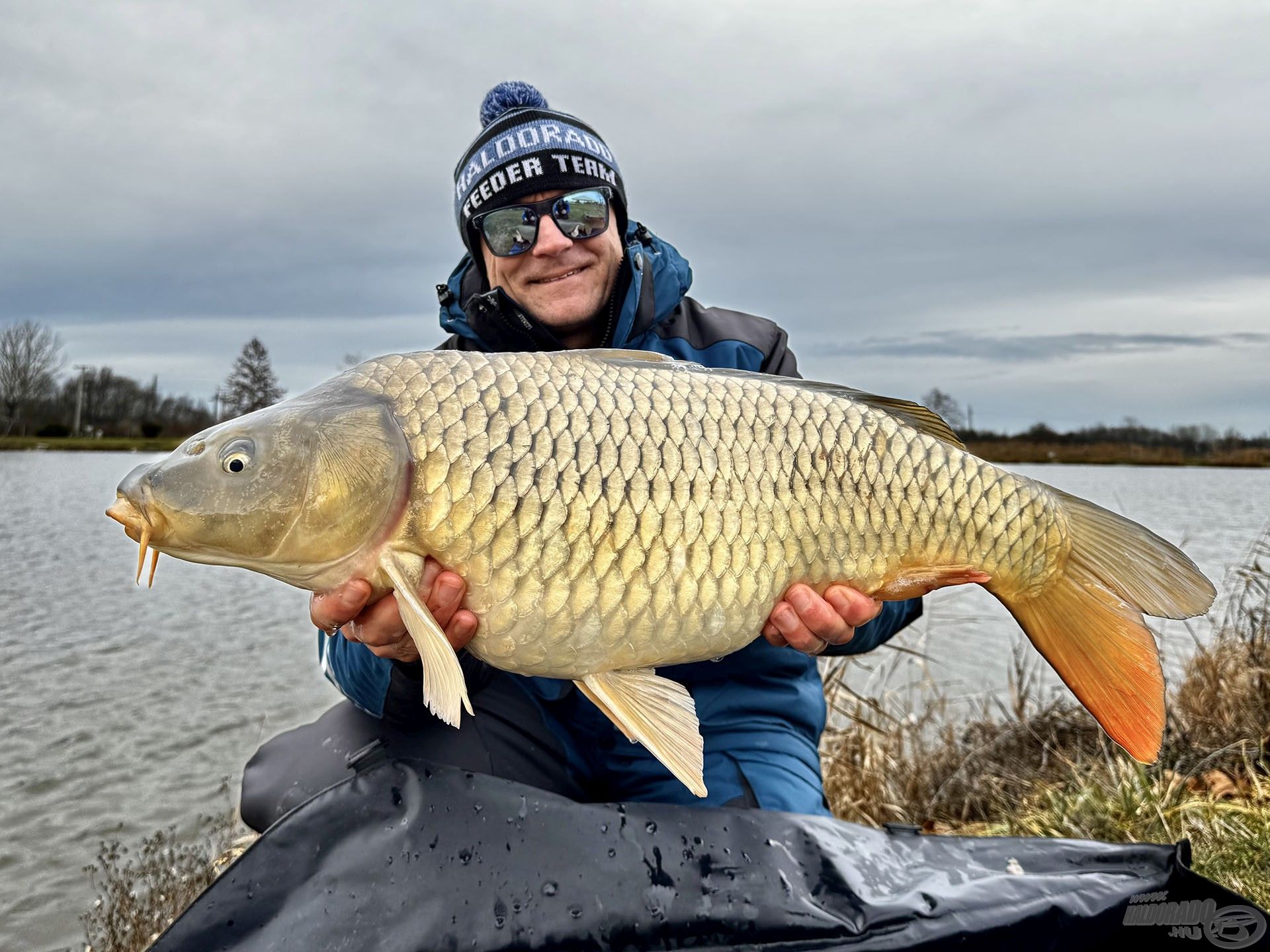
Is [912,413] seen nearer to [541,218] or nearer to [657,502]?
[657,502]

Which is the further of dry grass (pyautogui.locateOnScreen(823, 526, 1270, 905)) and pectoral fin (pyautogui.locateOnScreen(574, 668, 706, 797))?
dry grass (pyautogui.locateOnScreen(823, 526, 1270, 905))

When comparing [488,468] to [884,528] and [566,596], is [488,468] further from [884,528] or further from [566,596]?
[884,528]

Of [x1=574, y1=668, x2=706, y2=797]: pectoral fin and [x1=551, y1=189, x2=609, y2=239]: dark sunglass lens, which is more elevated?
[x1=551, y1=189, x2=609, y2=239]: dark sunglass lens

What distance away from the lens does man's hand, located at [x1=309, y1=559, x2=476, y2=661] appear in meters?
1.21

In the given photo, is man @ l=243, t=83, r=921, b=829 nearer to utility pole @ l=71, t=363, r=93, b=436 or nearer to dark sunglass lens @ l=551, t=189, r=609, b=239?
dark sunglass lens @ l=551, t=189, r=609, b=239

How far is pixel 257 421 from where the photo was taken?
1.19 meters

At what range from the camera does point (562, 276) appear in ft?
6.68

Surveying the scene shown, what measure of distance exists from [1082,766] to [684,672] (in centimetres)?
147

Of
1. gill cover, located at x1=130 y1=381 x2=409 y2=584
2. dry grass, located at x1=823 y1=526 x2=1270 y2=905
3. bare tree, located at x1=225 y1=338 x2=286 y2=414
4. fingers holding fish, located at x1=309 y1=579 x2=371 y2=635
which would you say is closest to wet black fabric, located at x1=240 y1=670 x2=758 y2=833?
fingers holding fish, located at x1=309 y1=579 x2=371 y2=635

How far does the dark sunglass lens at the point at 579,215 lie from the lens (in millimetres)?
1989

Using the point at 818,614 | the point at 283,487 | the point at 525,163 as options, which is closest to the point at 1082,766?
the point at 818,614

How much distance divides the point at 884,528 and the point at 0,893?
8.70ft

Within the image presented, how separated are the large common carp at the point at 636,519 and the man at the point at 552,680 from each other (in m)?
0.08

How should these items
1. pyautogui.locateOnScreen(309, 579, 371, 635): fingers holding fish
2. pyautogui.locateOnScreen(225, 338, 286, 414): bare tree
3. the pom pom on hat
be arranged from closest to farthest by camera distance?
pyautogui.locateOnScreen(309, 579, 371, 635): fingers holding fish, the pom pom on hat, pyautogui.locateOnScreen(225, 338, 286, 414): bare tree
